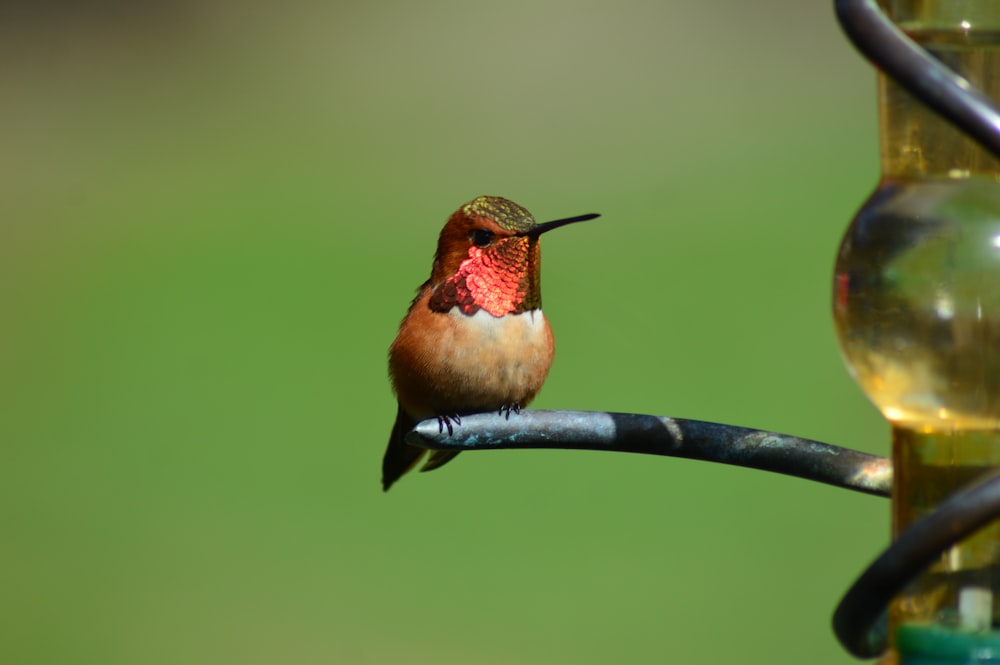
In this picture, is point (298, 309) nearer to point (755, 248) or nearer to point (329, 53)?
point (755, 248)

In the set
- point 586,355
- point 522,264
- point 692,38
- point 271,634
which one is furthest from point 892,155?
point 692,38

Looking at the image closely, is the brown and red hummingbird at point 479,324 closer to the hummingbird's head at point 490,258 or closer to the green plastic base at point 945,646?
the hummingbird's head at point 490,258

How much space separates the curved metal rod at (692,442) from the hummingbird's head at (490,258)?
Answer: 132cm

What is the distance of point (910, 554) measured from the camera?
4.05 feet

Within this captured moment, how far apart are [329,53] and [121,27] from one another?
2.79 meters

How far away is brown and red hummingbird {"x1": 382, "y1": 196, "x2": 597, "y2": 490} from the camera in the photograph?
3.10 meters

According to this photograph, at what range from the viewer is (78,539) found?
8570 mm

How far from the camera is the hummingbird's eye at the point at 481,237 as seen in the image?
3.10 metres

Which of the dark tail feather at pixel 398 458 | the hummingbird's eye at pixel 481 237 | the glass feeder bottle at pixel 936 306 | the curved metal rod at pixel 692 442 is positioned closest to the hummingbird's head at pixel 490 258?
the hummingbird's eye at pixel 481 237

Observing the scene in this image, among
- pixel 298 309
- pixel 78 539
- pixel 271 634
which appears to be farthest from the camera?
pixel 298 309

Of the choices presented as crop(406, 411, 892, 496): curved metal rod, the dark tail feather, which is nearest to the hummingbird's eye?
the dark tail feather

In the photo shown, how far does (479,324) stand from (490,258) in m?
0.16

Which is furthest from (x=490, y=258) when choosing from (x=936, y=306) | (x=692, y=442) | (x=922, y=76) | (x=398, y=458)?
(x=922, y=76)

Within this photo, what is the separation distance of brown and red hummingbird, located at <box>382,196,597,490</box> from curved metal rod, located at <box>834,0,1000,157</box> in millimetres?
1755
